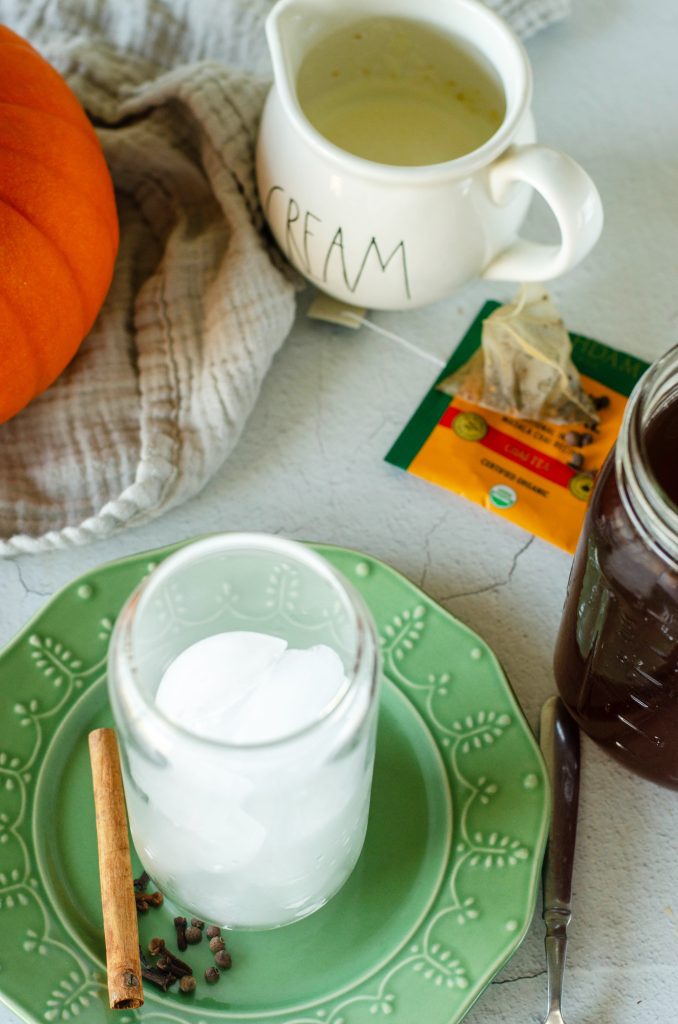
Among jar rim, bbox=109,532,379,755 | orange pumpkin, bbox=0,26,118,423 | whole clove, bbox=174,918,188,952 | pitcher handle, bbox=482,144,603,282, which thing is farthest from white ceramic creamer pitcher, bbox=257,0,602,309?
whole clove, bbox=174,918,188,952

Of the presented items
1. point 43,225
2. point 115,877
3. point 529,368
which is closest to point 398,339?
point 529,368

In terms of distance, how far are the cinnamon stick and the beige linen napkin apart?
0.16 metres

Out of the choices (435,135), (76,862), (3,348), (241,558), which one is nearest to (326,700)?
(241,558)

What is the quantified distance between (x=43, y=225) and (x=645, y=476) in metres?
0.36

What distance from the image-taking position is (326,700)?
17.7 inches

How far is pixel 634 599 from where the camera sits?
478mm

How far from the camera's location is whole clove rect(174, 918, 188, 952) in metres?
0.51

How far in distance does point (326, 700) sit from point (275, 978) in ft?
0.49

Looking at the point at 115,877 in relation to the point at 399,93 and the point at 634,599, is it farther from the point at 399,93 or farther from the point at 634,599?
the point at 399,93

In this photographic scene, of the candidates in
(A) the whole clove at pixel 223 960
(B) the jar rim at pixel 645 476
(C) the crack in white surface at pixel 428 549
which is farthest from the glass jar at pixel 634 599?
(A) the whole clove at pixel 223 960

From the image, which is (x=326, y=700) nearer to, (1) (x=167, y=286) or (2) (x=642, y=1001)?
(2) (x=642, y=1001)

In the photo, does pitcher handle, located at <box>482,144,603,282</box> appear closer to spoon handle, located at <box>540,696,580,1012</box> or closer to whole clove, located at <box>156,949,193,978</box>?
spoon handle, located at <box>540,696,580,1012</box>

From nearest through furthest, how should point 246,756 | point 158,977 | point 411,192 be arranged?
point 246,756
point 158,977
point 411,192

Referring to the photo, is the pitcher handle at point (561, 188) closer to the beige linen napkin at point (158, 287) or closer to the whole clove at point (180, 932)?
the beige linen napkin at point (158, 287)
